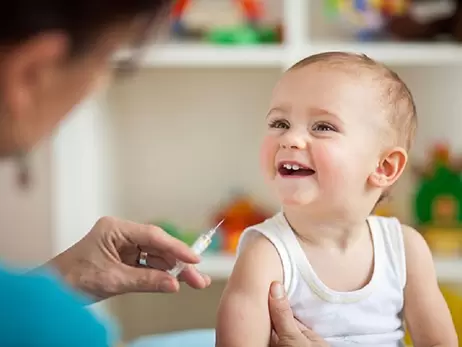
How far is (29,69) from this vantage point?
0.61 meters

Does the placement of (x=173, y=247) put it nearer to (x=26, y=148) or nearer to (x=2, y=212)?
(x=26, y=148)

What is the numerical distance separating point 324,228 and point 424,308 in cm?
17

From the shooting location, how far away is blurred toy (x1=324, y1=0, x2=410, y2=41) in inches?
76.5

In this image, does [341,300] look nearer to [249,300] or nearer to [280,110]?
[249,300]

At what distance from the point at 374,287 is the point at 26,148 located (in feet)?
1.82

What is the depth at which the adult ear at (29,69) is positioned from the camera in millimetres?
594

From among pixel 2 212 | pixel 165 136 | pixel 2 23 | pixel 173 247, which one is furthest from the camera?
pixel 165 136

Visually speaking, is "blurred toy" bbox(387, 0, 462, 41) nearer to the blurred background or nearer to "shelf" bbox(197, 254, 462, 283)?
the blurred background

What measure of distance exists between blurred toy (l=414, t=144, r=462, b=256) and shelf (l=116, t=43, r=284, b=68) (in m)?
0.47

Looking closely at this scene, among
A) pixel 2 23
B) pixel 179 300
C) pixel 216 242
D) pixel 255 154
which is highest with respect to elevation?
pixel 2 23

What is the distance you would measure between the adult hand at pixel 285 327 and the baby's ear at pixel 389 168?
0.19 m

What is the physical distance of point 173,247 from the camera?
3.39 ft

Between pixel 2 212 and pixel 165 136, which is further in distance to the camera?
pixel 165 136

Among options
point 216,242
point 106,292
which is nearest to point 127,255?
point 106,292
